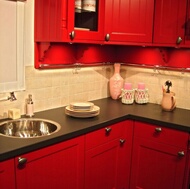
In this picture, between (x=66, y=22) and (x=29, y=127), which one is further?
(x=29, y=127)

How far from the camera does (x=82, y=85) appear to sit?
2.71 meters

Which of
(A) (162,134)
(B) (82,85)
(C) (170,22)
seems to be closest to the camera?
(A) (162,134)

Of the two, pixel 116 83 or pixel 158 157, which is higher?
pixel 116 83

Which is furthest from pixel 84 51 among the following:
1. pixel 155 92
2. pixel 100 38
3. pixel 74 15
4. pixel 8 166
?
pixel 8 166

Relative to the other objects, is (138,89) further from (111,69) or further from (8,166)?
(8,166)

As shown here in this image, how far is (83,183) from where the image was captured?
2.11 meters

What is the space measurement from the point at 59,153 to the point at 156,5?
1450 millimetres

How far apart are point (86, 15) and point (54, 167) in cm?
112

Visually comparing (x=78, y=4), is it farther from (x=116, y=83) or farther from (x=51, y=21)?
(x=116, y=83)

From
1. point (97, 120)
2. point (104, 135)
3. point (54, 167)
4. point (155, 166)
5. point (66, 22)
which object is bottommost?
point (155, 166)

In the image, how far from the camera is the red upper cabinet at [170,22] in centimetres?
237

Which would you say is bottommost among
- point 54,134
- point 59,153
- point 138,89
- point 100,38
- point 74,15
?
point 59,153

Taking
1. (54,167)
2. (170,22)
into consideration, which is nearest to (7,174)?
(54,167)

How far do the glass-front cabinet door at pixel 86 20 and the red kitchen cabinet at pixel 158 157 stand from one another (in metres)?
0.78
